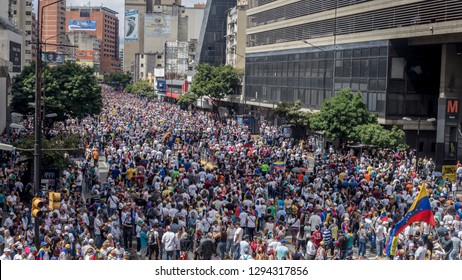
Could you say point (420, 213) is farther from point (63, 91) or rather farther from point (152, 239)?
point (63, 91)

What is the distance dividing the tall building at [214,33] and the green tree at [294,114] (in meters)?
54.4

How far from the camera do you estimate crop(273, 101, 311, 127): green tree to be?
61.6 metres

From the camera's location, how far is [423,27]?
4912 cm

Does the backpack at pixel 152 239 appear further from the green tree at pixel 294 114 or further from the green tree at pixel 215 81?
the green tree at pixel 215 81

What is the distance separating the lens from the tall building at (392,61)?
4719 cm

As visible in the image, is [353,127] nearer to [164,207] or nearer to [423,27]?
→ [423,27]

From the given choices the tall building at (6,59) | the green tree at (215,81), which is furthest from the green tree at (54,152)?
the green tree at (215,81)

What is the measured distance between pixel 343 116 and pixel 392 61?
20.6 ft

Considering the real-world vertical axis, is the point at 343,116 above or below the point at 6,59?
below

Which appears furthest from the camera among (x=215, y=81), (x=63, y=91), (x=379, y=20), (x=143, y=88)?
(x=143, y=88)

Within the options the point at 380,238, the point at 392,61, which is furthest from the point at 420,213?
the point at 392,61

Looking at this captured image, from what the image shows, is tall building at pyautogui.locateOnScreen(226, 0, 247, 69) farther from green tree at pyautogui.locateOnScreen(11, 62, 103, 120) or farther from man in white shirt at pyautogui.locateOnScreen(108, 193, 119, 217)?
man in white shirt at pyautogui.locateOnScreen(108, 193, 119, 217)

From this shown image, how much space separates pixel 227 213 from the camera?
23.8 metres

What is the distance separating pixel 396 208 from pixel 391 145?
19.0 m
